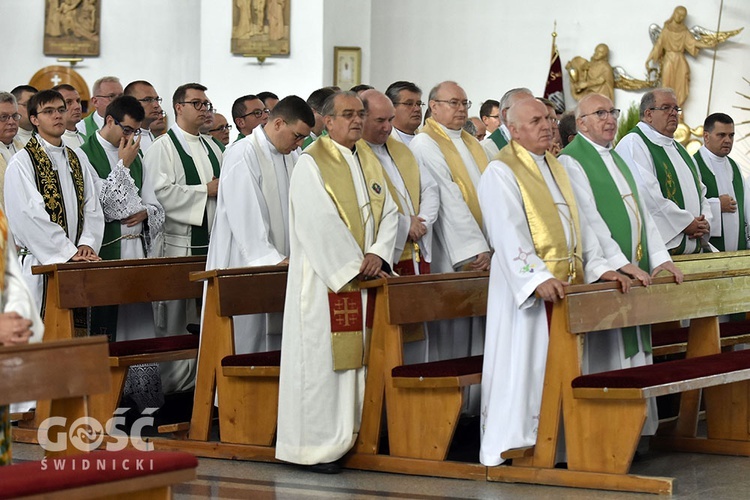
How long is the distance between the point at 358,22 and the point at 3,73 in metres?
4.33

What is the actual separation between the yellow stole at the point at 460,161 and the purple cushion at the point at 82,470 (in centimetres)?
360

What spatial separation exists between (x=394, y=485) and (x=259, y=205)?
1.92m

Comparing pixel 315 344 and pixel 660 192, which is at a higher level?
pixel 660 192

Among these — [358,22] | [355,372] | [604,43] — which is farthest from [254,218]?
[604,43]

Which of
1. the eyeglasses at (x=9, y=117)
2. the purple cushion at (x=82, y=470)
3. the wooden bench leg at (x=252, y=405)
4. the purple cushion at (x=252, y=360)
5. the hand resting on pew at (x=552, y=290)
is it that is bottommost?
the wooden bench leg at (x=252, y=405)

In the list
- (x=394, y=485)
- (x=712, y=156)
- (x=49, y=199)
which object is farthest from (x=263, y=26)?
(x=394, y=485)

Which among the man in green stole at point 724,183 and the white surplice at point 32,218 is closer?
the white surplice at point 32,218

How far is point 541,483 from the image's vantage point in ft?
18.1

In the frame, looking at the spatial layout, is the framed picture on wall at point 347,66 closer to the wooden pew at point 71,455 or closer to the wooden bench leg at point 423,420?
the wooden bench leg at point 423,420

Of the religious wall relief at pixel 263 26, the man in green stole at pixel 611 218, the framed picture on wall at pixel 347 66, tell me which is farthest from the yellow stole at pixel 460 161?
the framed picture on wall at pixel 347 66

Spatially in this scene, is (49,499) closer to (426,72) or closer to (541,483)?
(541,483)

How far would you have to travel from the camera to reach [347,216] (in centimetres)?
597

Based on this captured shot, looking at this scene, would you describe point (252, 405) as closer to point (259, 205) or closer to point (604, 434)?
point (259, 205)

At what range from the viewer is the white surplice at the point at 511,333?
5660 mm
